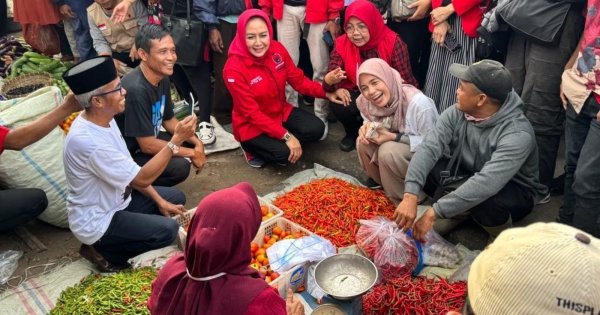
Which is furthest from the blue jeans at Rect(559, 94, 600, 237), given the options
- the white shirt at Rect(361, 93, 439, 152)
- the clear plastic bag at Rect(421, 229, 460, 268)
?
the white shirt at Rect(361, 93, 439, 152)

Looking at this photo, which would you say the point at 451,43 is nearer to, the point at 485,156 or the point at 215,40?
the point at 485,156

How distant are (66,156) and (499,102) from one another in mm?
2927

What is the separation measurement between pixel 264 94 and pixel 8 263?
2652 millimetres

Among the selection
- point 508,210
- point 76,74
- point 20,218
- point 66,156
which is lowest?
point 20,218

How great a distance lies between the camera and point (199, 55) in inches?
220

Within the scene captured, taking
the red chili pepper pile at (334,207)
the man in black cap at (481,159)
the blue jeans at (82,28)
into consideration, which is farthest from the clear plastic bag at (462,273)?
the blue jeans at (82,28)

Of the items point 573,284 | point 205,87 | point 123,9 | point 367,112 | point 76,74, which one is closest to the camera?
point 573,284

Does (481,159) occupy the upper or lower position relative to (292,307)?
upper

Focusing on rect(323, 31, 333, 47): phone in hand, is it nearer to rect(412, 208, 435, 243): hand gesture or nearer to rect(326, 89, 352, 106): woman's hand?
rect(326, 89, 352, 106): woman's hand

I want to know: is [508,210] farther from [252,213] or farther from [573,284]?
[573,284]

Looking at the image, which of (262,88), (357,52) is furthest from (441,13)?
(262,88)

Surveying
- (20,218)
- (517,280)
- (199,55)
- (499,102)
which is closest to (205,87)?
(199,55)

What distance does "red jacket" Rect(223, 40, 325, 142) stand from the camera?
4941mm

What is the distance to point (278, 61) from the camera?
5098 mm
